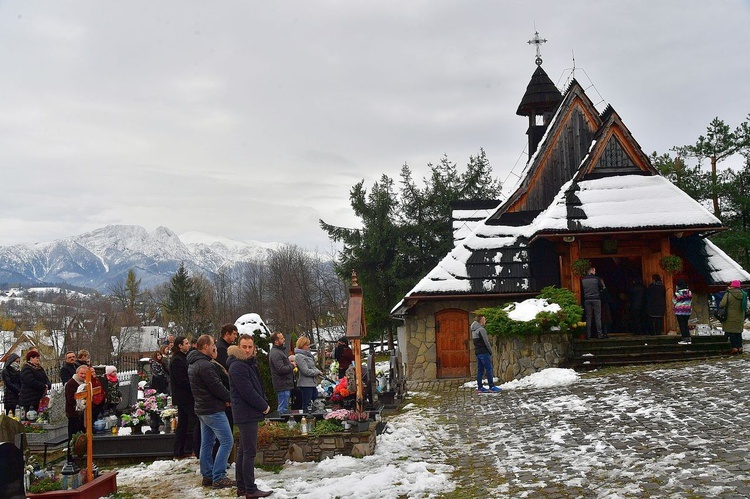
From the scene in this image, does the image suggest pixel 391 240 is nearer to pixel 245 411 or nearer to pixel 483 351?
pixel 483 351

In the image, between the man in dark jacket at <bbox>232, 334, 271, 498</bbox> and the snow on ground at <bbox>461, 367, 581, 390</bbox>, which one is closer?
the man in dark jacket at <bbox>232, 334, 271, 498</bbox>

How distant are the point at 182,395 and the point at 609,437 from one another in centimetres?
593

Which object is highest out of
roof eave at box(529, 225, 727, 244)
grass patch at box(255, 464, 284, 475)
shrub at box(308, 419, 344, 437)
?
roof eave at box(529, 225, 727, 244)

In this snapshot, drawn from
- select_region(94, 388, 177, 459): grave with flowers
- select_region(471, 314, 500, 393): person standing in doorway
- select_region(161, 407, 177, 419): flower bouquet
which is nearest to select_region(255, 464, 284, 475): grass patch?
select_region(94, 388, 177, 459): grave with flowers

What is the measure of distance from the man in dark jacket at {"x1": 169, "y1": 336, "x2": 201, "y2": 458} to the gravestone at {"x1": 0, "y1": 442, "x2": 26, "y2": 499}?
10.7 feet

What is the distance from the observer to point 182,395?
9.64 meters

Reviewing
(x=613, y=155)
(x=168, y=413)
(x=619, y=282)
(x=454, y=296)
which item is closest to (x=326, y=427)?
(x=168, y=413)

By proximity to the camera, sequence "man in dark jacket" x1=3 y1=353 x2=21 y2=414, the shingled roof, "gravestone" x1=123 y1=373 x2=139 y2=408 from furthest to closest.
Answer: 1. the shingled roof
2. "man in dark jacket" x1=3 y1=353 x2=21 y2=414
3. "gravestone" x1=123 y1=373 x2=139 y2=408

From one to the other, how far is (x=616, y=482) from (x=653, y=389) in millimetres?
5719

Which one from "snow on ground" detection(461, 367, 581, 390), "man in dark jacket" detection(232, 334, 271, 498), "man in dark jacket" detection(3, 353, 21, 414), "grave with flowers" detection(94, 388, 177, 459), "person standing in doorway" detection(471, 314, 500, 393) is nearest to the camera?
"man in dark jacket" detection(232, 334, 271, 498)

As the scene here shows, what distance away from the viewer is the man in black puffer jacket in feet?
24.8

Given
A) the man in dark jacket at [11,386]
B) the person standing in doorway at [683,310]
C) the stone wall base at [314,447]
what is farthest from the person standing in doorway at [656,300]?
the man in dark jacket at [11,386]

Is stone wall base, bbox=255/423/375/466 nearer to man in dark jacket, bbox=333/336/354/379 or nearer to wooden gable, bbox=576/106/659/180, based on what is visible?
man in dark jacket, bbox=333/336/354/379

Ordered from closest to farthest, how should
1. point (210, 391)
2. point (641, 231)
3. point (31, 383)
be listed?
point (210, 391) < point (31, 383) < point (641, 231)
